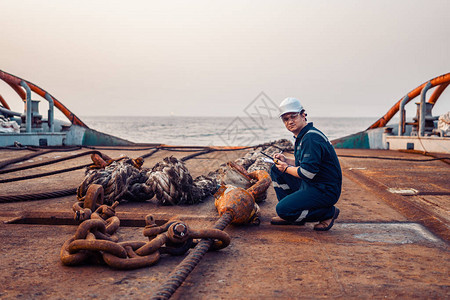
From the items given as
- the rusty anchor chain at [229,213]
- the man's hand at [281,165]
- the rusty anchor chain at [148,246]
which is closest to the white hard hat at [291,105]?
the man's hand at [281,165]

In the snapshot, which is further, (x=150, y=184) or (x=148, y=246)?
(x=150, y=184)

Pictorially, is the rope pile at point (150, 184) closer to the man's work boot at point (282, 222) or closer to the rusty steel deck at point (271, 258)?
the rusty steel deck at point (271, 258)

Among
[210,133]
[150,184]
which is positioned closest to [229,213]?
[150,184]

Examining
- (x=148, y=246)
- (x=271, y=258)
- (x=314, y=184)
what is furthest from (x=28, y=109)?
(x=271, y=258)

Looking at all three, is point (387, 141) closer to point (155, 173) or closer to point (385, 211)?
point (385, 211)

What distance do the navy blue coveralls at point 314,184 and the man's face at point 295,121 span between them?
0.05m

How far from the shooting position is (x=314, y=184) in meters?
2.79

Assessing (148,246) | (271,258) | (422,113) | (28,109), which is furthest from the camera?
(28,109)

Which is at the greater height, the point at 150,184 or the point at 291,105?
the point at 291,105

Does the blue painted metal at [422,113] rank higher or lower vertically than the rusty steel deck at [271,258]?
higher

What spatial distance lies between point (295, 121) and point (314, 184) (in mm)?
509

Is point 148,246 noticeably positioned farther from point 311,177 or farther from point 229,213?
point 311,177

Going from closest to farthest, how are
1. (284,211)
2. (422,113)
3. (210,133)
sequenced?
(284,211)
(422,113)
(210,133)

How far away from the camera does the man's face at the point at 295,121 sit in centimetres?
282
